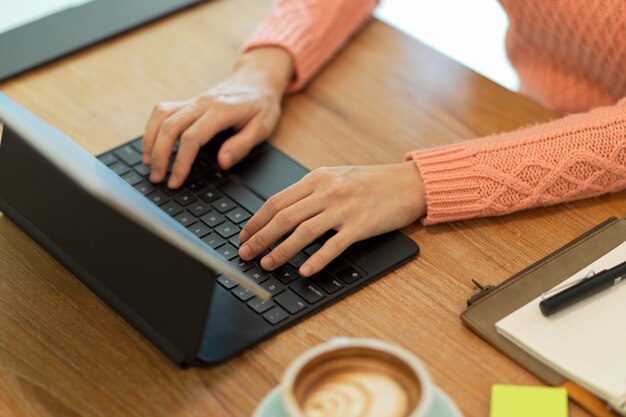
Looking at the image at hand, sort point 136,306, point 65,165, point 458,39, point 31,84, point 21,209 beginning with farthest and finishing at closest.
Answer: point 458,39 → point 31,84 → point 21,209 → point 136,306 → point 65,165

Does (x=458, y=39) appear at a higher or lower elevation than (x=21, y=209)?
lower

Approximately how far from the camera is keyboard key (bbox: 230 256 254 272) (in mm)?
862

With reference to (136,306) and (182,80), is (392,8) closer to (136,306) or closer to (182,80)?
(182,80)

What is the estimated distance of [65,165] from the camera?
68 cm

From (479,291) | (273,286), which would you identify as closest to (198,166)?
(273,286)

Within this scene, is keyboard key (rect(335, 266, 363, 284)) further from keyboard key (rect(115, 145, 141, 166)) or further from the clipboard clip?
keyboard key (rect(115, 145, 141, 166))

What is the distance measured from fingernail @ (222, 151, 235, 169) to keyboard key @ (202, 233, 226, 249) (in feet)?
0.42

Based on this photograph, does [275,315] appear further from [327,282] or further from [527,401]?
[527,401]

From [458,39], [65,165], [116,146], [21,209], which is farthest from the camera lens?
[458,39]

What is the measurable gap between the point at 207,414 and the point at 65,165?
241 mm

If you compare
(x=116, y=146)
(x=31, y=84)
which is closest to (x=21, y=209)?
(x=116, y=146)

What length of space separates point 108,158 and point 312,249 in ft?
0.99

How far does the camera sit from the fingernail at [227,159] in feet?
3.30

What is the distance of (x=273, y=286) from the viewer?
84 centimetres
